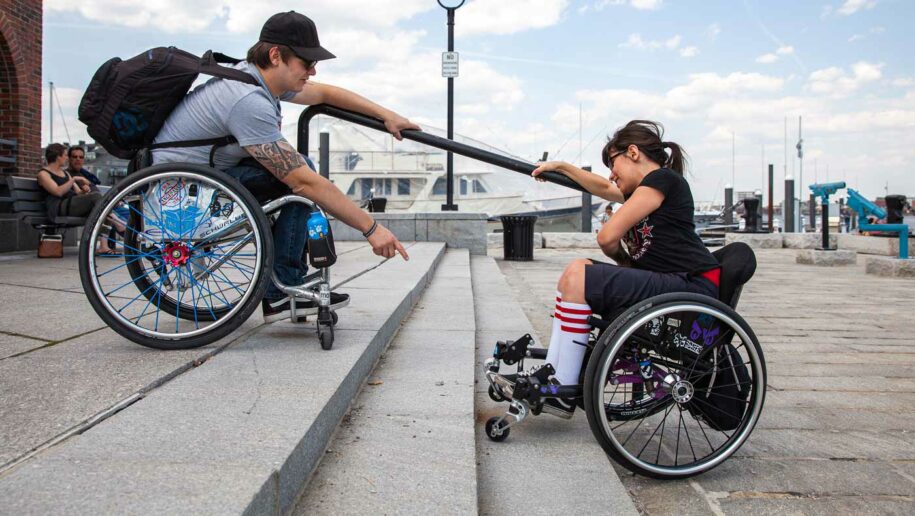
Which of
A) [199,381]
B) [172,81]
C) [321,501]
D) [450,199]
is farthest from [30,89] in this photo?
[321,501]

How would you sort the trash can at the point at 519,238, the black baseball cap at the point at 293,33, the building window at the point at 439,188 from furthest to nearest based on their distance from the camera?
the building window at the point at 439,188 → the trash can at the point at 519,238 → the black baseball cap at the point at 293,33

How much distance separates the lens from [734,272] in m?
2.40

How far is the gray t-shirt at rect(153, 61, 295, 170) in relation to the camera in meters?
2.64

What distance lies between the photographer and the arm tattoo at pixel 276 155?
104 inches

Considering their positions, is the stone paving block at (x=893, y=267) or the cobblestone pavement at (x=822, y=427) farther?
the stone paving block at (x=893, y=267)

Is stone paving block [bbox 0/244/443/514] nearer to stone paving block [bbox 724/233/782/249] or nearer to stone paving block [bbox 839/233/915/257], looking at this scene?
stone paving block [bbox 839/233/915/257]

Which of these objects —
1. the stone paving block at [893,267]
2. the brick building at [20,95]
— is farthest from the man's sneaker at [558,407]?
the stone paving block at [893,267]

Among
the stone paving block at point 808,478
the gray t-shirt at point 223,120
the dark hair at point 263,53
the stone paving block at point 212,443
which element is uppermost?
the dark hair at point 263,53

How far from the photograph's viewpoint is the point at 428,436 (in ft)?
7.39

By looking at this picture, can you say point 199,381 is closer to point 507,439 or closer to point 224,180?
point 224,180

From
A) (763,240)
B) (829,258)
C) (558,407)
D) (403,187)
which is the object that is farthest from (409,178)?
(558,407)

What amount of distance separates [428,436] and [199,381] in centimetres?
75

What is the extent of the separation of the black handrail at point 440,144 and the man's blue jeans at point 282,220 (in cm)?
27

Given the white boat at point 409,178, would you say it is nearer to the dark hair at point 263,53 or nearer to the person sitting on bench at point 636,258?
the dark hair at point 263,53
